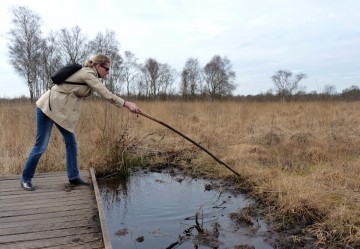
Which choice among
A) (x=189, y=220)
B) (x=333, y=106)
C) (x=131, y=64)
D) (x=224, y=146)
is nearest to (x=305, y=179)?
(x=189, y=220)

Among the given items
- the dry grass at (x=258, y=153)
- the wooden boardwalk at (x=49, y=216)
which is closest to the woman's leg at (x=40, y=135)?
the wooden boardwalk at (x=49, y=216)

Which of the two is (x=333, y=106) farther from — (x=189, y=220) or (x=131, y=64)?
(x=131, y=64)

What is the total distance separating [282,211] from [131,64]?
4432 centimetres

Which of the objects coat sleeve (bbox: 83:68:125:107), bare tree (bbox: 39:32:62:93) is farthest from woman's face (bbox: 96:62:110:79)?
bare tree (bbox: 39:32:62:93)

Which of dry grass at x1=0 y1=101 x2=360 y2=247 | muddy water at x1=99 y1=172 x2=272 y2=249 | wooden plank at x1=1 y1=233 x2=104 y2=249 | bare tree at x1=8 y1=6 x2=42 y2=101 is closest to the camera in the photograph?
wooden plank at x1=1 y1=233 x2=104 y2=249

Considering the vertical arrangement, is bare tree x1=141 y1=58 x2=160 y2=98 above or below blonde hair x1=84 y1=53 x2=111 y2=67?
above

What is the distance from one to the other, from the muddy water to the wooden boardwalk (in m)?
0.57

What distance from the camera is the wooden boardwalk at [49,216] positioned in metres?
2.82

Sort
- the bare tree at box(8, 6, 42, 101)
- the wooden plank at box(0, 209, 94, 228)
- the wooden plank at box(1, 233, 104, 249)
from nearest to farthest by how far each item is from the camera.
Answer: the wooden plank at box(1, 233, 104, 249) → the wooden plank at box(0, 209, 94, 228) → the bare tree at box(8, 6, 42, 101)

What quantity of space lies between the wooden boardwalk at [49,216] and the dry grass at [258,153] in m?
1.83

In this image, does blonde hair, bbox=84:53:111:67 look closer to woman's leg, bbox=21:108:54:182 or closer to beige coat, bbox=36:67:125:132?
beige coat, bbox=36:67:125:132

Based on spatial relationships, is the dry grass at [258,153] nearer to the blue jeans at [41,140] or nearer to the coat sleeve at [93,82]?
the blue jeans at [41,140]

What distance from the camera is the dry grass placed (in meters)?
4.21

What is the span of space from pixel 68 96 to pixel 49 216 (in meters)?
1.32
